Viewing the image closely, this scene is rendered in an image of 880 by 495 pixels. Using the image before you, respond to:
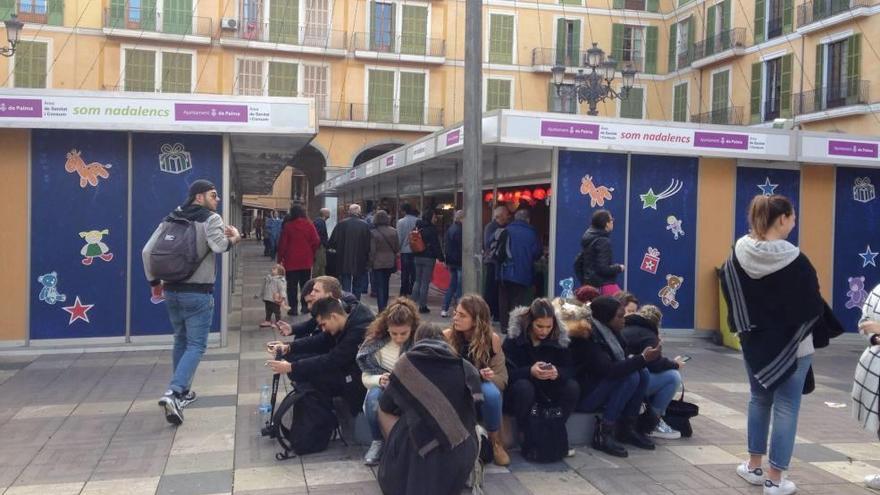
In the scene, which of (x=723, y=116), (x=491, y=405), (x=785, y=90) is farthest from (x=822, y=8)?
(x=491, y=405)

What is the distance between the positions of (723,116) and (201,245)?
3075 centimetres

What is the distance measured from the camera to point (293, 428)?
5223 mm

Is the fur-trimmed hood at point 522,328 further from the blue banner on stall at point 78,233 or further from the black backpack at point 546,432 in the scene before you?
the blue banner on stall at point 78,233

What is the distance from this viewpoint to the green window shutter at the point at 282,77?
108 ft

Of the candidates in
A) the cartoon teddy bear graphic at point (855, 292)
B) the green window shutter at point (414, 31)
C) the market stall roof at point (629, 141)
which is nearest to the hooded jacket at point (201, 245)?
the market stall roof at point (629, 141)

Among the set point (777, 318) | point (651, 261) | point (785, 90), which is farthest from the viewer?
point (785, 90)

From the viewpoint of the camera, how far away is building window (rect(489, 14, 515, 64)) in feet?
115

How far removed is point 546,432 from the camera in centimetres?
517

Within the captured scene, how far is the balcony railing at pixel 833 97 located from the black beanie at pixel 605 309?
2415cm

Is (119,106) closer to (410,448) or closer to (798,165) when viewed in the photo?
(410,448)

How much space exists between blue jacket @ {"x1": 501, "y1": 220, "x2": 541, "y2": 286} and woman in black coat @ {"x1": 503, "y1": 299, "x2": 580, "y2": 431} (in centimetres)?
457

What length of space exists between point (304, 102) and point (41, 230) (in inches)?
129

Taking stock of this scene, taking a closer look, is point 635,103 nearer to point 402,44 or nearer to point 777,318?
point 402,44

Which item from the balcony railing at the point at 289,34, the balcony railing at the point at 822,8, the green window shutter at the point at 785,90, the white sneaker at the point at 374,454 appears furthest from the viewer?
the balcony railing at the point at 289,34
